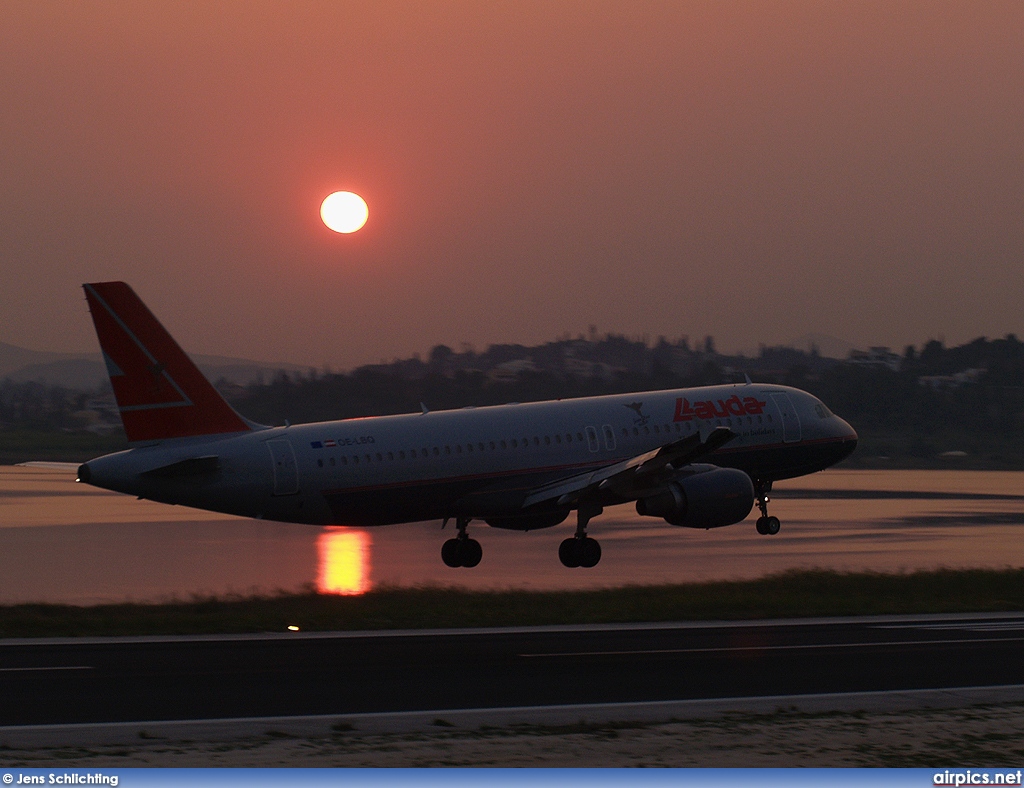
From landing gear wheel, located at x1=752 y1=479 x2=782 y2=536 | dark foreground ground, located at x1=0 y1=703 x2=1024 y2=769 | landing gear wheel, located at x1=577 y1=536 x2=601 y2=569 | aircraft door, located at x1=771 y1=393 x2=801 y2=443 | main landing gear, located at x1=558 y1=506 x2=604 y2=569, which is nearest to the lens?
dark foreground ground, located at x1=0 y1=703 x2=1024 y2=769

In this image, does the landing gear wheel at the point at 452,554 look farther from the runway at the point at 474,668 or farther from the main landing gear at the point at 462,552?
the runway at the point at 474,668

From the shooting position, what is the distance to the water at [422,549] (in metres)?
53.1

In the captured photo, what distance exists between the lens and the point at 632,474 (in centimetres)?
4103

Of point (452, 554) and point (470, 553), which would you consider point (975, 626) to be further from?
point (452, 554)

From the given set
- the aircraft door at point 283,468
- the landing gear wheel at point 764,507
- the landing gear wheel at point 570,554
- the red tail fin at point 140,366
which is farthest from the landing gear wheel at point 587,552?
the red tail fin at point 140,366

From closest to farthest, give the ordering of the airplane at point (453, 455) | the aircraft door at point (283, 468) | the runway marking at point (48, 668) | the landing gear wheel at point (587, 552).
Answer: the runway marking at point (48, 668) < the airplane at point (453, 455) < the aircraft door at point (283, 468) < the landing gear wheel at point (587, 552)

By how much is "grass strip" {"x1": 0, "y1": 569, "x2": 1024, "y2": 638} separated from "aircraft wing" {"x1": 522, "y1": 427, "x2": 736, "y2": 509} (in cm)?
281

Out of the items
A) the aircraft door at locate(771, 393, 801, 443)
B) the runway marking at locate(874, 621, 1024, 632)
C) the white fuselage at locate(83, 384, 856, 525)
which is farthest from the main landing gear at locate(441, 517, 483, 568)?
the runway marking at locate(874, 621, 1024, 632)

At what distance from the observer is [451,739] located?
17562 mm

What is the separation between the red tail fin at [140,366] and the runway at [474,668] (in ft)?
31.4

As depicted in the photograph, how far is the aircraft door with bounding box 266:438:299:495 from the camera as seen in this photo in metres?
38.9

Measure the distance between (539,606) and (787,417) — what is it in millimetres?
13730

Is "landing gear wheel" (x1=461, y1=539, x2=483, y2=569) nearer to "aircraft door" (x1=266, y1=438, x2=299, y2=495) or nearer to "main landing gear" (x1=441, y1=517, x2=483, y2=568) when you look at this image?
"main landing gear" (x1=441, y1=517, x2=483, y2=568)

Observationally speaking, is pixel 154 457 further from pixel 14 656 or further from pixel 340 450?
pixel 14 656
